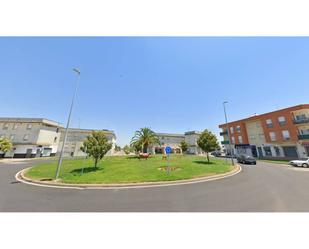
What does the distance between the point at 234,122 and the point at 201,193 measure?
45453mm

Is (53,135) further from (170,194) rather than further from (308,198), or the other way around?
(308,198)

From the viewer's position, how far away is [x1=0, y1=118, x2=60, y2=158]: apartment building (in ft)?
124

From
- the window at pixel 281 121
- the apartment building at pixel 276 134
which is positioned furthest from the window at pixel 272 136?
the window at pixel 281 121

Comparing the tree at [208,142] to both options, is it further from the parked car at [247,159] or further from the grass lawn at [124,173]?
the parked car at [247,159]

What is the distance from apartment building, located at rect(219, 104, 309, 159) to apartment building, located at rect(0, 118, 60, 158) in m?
48.8

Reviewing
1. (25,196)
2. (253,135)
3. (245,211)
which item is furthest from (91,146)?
(253,135)

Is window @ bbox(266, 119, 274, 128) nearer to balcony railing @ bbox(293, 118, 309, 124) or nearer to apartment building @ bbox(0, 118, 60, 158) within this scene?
balcony railing @ bbox(293, 118, 309, 124)

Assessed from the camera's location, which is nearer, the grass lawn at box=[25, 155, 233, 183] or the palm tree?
the grass lawn at box=[25, 155, 233, 183]

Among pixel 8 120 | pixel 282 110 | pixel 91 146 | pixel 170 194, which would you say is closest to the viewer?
pixel 170 194

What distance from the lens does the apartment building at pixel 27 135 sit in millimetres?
37688

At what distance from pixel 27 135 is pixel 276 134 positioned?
2554 inches

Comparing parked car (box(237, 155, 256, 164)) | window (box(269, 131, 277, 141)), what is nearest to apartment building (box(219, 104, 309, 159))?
window (box(269, 131, 277, 141))

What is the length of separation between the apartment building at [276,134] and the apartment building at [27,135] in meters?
48.8

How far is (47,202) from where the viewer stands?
6773 mm
